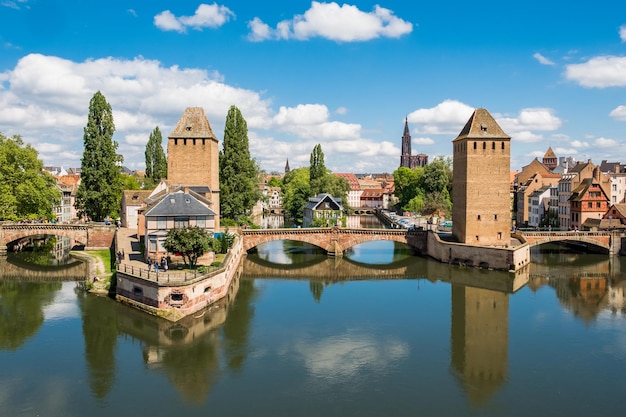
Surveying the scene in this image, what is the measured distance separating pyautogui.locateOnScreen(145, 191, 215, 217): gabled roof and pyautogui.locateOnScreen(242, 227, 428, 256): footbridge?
1500 centimetres

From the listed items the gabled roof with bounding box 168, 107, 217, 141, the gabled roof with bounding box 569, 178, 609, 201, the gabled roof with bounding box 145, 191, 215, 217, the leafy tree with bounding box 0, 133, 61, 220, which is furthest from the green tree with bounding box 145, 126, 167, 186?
the gabled roof with bounding box 569, 178, 609, 201

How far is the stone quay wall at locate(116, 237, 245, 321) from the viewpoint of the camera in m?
31.5

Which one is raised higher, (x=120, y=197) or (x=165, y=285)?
(x=120, y=197)

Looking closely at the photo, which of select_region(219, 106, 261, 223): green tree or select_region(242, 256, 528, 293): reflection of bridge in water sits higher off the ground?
select_region(219, 106, 261, 223): green tree

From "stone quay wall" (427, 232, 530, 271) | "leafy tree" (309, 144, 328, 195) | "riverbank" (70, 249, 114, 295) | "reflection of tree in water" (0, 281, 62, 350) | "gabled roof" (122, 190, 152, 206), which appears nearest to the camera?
"reflection of tree in water" (0, 281, 62, 350)

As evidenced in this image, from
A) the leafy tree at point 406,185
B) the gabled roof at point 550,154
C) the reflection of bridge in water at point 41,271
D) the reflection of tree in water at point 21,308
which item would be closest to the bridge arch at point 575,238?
the reflection of bridge in water at point 41,271

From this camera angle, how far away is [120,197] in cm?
6169

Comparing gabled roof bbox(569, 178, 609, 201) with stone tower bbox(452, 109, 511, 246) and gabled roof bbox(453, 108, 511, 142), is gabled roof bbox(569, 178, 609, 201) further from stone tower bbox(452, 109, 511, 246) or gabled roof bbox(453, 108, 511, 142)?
gabled roof bbox(453, 108, 511, 142)

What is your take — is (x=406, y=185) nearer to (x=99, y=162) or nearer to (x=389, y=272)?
(x=389, y=272)

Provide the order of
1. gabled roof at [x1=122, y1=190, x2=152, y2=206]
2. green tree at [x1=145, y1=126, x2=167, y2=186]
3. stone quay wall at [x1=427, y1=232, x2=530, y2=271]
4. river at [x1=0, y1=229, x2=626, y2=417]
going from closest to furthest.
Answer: river at [x1=0, y1=229, x2=626, y2=417], stone quay wall at [x1=427, y1=232, x2=530, y2=271], gabled roof at [x1=122, y1=190, x2=152, y2=206], green tree at [x1=145, y1=126, x2=167, y2=186]

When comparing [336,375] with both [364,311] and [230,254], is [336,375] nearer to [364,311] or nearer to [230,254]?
[364,311]

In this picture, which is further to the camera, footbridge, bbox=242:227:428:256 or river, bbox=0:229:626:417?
footbridge, bbox=242:227:428:256

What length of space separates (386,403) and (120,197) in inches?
1918

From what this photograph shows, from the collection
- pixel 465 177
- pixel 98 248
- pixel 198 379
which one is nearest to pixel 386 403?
pixel 198 379
